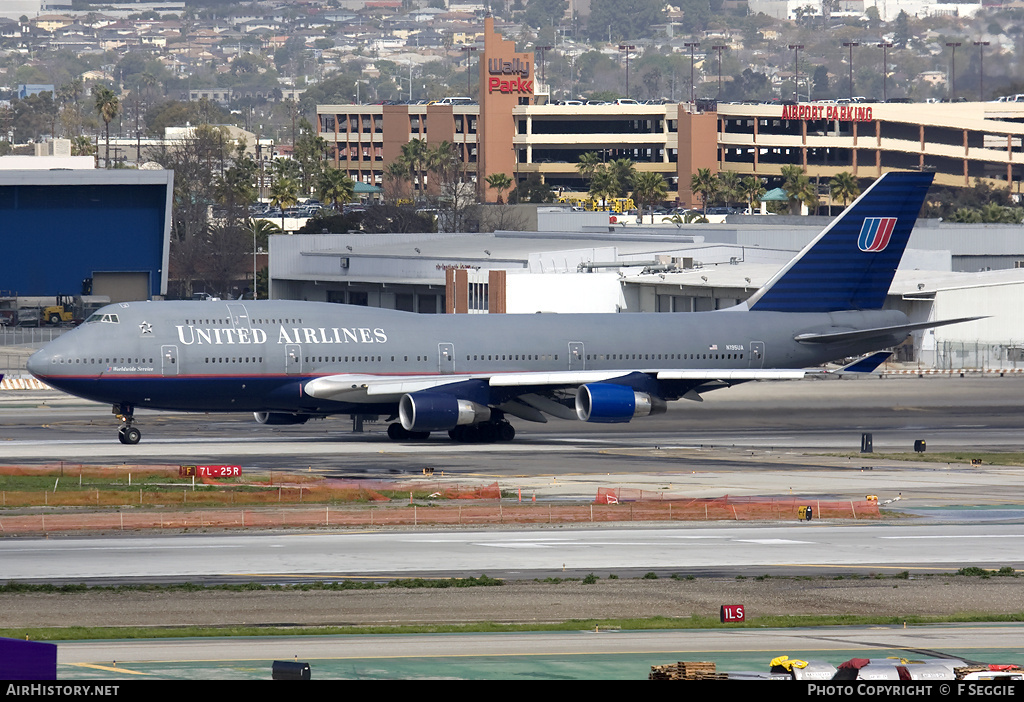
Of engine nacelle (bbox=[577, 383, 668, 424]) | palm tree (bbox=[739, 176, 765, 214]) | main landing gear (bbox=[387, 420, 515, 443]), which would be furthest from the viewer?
palm tree (bbox=[739, 176, 765, 214])

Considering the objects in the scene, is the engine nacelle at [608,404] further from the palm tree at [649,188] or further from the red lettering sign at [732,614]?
the palm tree at [649,188]

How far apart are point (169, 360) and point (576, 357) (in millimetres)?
14794

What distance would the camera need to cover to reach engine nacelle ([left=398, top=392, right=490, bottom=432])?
5206 cm

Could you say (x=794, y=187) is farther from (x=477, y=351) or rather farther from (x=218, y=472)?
(x=218, y=472)

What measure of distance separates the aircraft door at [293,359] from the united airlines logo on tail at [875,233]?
2293cm

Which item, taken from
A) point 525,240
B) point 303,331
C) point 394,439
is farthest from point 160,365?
point 525,240

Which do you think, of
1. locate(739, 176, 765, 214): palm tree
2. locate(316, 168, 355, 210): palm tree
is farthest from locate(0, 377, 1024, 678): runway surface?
locate(739, 176, 765, 214): palm tree

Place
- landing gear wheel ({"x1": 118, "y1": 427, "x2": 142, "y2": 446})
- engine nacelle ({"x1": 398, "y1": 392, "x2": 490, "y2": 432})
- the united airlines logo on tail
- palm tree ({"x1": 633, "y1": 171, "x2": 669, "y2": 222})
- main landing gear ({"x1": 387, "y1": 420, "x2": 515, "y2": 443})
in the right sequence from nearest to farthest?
engine nacelle ({"x1": 398, "y1": 392, "x2": 490, "y2": 432}) → landing gear wheel ({"x1": 118, "y1": 427, "x2": 142, "y2": 446}) → main landing gear ({"x1": 387, "y1": 420, "x2": 515, "y2": 443}) → the united airlines logo on tail → palm tree ({"x1": 633, "y1": 171, "x2": 669, "y2": 222})

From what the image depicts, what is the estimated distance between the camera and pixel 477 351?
182 feet

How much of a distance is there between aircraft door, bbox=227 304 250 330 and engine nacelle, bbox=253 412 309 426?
12.7 ft

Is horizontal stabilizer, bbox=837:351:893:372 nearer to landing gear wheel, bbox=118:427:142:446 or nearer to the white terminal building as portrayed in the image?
the white terminal building

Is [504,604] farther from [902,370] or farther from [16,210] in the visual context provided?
[16,210]
